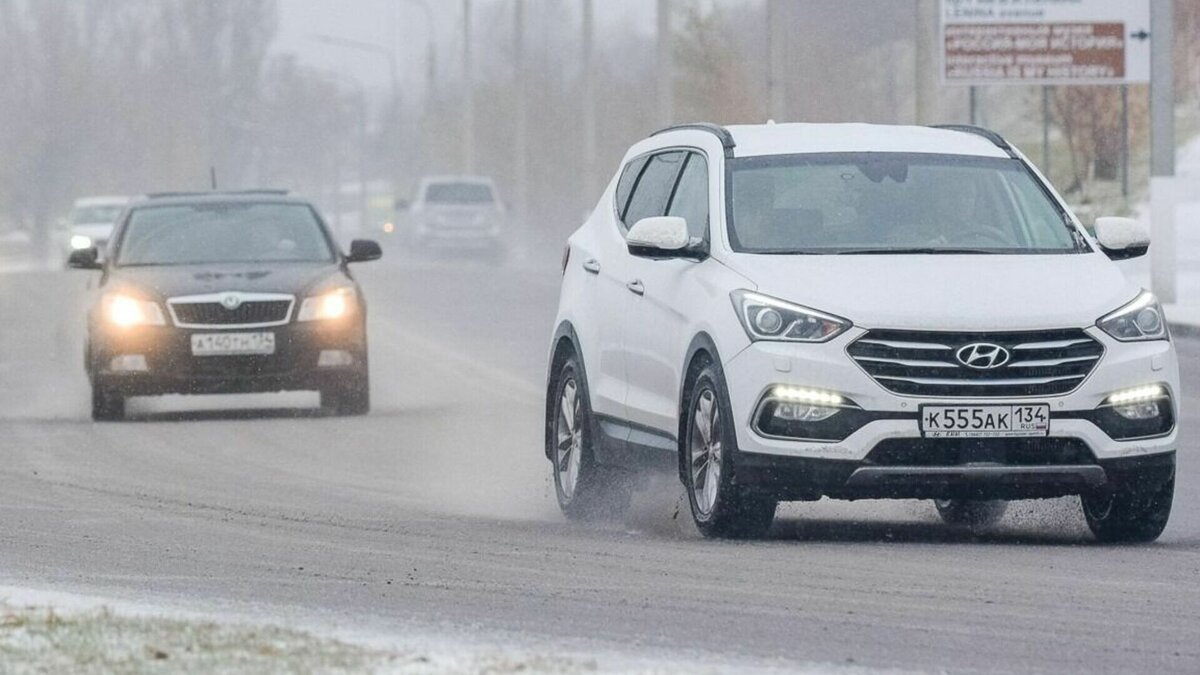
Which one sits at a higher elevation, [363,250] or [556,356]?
[556,356]

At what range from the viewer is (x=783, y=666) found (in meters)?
6.66

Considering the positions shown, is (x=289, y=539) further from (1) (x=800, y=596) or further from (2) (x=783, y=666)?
(2) (x=783, y=666)

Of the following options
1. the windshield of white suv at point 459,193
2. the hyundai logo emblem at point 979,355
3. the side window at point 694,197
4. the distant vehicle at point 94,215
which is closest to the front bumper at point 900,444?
the hyundai logo emblem at point 979,355

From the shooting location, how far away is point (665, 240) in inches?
400

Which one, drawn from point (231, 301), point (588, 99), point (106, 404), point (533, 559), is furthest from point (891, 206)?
point (588, 99)

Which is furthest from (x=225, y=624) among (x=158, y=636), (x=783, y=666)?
(x=783, y=666)

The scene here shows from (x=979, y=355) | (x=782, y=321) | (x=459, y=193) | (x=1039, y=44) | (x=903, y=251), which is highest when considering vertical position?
(x=1039, y=44)

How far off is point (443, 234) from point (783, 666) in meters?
56.7

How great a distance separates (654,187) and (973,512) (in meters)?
1.86

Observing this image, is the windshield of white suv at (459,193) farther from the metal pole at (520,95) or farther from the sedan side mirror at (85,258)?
the sedan side mirror at (85,258)

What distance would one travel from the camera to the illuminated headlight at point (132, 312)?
17.7 metres

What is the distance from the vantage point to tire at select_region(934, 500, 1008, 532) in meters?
11.1

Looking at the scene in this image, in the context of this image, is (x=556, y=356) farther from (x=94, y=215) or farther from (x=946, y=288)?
(x=94, y=215)

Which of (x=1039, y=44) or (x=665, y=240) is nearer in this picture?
(x=665, y=240)
